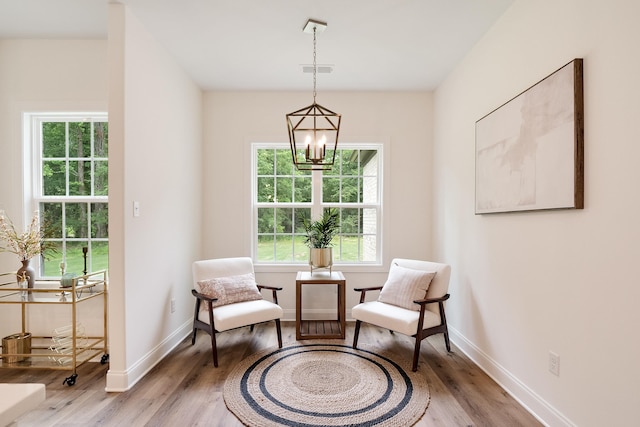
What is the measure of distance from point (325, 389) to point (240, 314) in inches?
39.7

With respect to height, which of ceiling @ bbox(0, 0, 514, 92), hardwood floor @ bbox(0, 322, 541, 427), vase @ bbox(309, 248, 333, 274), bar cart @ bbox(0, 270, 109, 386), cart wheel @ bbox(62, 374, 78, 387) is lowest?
hardwood floor @ bbox(0, 322, 541, 427)

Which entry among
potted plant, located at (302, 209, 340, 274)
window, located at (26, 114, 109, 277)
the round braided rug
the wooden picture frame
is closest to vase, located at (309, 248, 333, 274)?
potted plant, located at (302, 209, 340, 274)

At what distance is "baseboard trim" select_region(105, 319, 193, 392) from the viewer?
2.47m

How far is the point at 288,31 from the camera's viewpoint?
2797mm

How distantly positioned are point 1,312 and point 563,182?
451cm

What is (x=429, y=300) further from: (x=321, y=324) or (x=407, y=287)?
(x=321, y=324)

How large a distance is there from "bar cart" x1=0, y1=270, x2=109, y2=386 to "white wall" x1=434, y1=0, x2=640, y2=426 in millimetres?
3180

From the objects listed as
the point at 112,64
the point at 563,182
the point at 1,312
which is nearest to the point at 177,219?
the point at 112,64

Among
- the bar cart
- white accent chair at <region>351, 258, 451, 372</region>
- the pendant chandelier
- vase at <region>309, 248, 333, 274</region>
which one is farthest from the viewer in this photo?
vase at <region>309, 248, 333, 274</region>

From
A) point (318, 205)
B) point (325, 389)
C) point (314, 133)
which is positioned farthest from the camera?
point (318, 205)

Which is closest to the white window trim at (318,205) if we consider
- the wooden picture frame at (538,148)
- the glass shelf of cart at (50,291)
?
the wooden picture frame at (538,148)

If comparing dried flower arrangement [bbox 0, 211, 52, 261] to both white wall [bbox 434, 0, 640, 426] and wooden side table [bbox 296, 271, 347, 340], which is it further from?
white wall [bbox 434, 0, 640, 426]

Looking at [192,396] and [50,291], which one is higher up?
[50,291]

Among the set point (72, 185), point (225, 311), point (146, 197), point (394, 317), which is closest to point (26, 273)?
point (72, 185)
